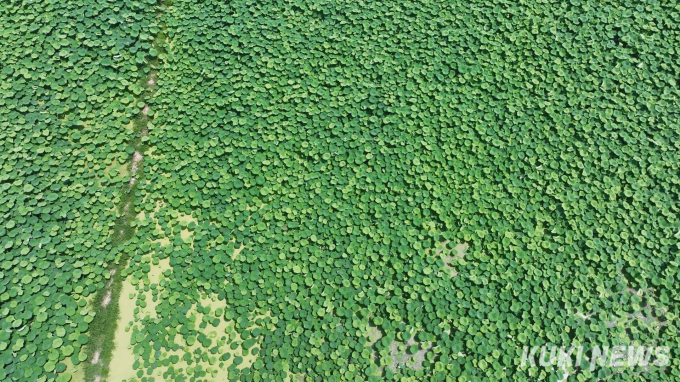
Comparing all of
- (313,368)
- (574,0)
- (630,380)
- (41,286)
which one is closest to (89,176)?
(41,286)

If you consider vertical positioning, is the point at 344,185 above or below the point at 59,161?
above

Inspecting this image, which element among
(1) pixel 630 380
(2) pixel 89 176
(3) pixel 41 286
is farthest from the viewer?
(2) pixel 89 176

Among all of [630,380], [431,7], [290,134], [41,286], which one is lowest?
[41,286]

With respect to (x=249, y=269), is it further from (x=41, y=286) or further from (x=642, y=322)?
(x=642, y=322)

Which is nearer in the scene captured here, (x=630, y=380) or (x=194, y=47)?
(x=630, y=380)

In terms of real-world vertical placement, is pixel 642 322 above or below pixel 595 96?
below

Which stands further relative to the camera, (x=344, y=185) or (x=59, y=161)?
(x=59, y=161)

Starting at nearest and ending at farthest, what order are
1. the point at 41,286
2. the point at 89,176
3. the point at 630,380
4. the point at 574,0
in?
the point at 630,380 < the point at 41,286 < the point at 89,176 < the point at 574,0
